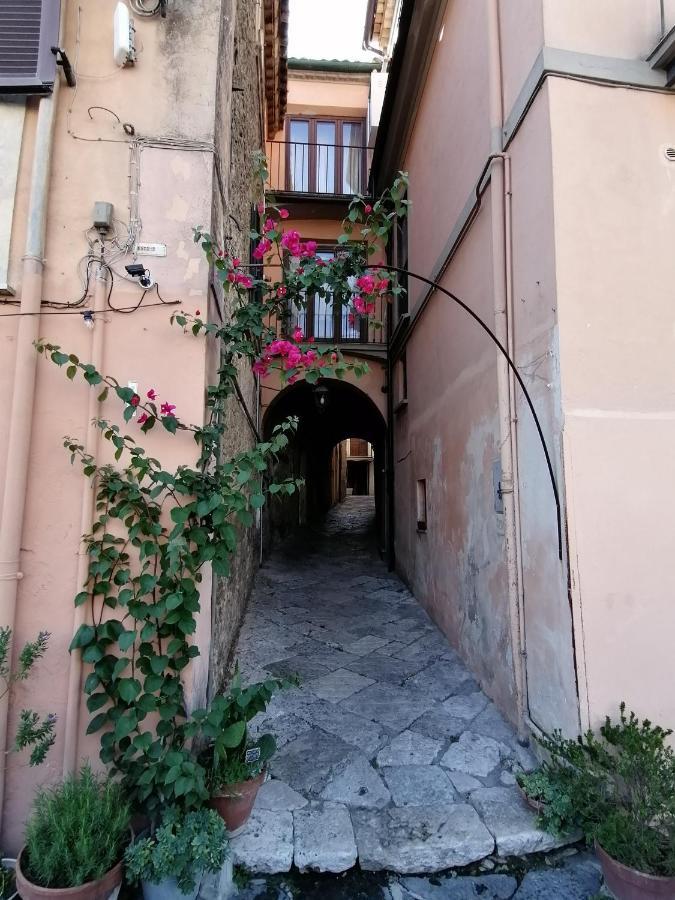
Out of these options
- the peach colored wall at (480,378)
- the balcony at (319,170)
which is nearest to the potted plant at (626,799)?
the peach colored wall at (480,378)

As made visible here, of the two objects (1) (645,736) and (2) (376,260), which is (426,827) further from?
(2) (376,260)

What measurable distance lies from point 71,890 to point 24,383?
2258 millimetres

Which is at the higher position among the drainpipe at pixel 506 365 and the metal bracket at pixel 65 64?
the metal bracket at pixel 65 64

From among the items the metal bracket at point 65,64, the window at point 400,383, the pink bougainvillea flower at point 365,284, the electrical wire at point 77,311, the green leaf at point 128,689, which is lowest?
the green leaf at point 128,689

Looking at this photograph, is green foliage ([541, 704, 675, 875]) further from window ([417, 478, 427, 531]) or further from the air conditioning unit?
the air conditioning unit

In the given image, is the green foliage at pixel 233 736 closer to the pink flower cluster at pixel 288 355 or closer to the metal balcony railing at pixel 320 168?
the pink flower cluster at pixel 288 355

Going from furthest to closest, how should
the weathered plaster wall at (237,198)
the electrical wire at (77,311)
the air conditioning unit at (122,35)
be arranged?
the weathered plaster wall at (237,198), the air conditioning unit at (122,35), the electrical wire at (77,311)

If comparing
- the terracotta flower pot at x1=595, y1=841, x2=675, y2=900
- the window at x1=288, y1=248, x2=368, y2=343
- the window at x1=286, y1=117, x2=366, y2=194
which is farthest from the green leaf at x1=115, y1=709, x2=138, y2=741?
the window at x1=286, y1=117, x2=366, y2=194

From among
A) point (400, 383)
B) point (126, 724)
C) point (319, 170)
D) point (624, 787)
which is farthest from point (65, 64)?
point (319, 170)

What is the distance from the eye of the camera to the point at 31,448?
9.04ft

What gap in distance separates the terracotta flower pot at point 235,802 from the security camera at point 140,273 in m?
2.64

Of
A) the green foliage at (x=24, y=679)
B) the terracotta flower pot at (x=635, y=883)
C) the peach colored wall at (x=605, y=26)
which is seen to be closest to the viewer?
the terracotta flower pot at (x=635, y=883)

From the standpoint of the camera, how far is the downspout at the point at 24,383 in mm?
2580

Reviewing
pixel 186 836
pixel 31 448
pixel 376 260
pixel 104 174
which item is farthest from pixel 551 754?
pixel 376 260
